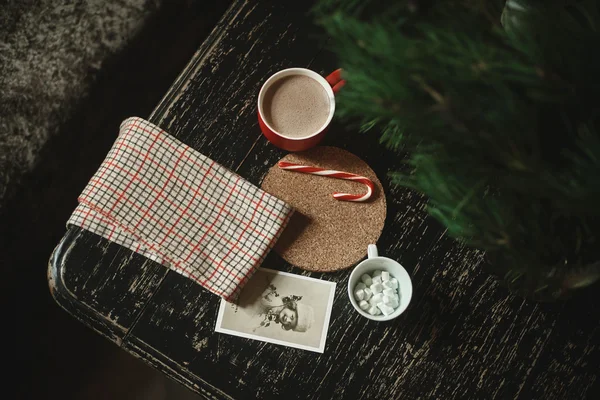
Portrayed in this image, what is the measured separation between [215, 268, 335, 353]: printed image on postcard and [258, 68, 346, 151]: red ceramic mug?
253 mm

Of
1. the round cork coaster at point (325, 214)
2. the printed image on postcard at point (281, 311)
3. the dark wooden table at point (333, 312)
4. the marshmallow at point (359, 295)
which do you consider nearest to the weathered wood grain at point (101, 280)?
the dark wooden table at point (333, 312)

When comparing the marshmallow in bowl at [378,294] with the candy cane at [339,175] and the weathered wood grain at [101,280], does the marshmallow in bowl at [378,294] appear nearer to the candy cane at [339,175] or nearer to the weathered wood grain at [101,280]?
the candy cane at [339,175]

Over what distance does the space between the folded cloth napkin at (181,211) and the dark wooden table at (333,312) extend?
5 centimetres

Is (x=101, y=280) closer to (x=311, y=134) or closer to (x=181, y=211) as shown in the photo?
(x=181, y=211)

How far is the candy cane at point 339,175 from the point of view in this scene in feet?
3.23

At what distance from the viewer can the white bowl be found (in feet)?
2.98

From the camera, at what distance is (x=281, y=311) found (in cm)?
96

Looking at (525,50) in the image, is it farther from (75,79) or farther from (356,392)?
(75,79)

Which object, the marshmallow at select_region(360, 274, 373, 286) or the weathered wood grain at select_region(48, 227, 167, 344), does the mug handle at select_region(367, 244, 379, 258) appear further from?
the weathered wood grain at select_region(48, 227, 167, 344)

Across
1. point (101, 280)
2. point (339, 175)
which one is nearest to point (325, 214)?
point (339, 175)

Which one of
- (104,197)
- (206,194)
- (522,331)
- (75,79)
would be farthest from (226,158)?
(522,331)

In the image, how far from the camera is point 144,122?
3.11 feet

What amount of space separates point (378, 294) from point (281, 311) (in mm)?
190

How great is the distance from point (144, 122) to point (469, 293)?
725mm
